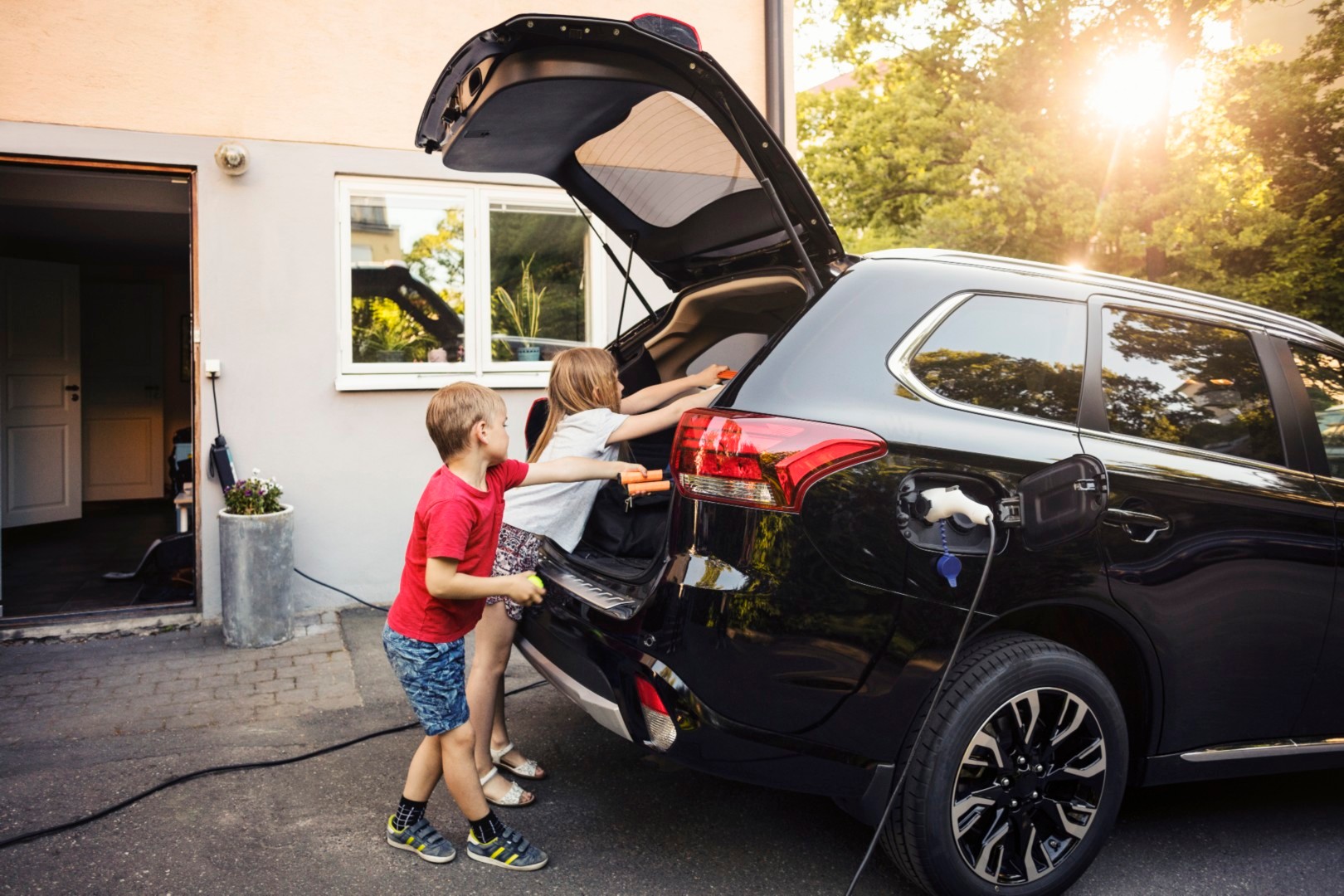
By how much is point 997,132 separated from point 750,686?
58.3 ft

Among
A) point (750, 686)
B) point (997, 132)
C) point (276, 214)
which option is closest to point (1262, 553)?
point (750, 686)

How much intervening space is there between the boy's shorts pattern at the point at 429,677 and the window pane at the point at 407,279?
3764 mm

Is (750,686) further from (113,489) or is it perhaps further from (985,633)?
(113,489)

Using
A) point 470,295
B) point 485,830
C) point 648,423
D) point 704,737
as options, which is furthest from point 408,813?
point 470,295

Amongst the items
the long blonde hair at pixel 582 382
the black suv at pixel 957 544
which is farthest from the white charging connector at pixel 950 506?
the long blonde hair at pixel 582 382

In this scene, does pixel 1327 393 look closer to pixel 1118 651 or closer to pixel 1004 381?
pixel 1118 651

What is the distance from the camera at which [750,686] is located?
2.56 meters

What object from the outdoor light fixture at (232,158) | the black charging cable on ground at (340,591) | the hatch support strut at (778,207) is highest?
the outdoor light fixture at (232,158)

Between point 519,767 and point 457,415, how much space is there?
1491mm

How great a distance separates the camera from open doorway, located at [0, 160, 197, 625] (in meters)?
6.65

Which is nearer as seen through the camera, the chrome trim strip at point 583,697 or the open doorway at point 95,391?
the chrome trim strip at point 583,697

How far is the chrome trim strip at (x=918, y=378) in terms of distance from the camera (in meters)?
2.71

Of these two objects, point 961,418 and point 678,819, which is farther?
point 678,819

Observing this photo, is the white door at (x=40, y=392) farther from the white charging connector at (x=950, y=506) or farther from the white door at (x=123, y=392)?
the white charging connector at (x=950, y=506)
